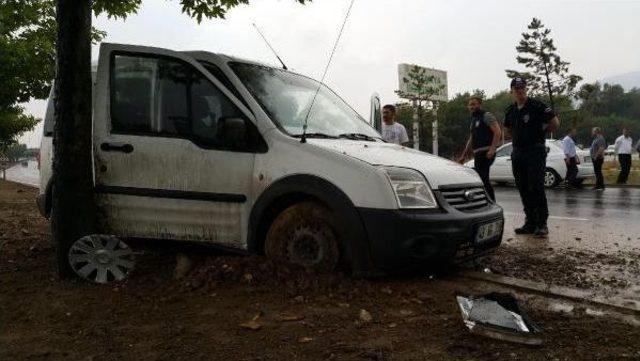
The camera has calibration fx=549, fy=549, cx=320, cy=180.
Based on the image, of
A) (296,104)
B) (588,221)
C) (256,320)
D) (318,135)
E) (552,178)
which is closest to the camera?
(256,320)

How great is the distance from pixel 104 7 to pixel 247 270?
142 inches

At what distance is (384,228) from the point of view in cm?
369

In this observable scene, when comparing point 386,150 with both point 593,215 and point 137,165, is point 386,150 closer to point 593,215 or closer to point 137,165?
point 137,165

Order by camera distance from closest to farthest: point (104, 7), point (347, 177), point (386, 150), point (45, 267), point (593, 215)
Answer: point (347, 177) < point (386, 150) < point (45, 267) < point (104, 7) < point (593, 215)

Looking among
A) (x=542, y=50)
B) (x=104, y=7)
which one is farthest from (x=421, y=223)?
(x=542, y=50)

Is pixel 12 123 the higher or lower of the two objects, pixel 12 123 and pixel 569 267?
the higher

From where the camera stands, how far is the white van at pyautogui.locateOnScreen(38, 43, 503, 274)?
3770 mm

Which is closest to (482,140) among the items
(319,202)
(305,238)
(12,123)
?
(319,202)

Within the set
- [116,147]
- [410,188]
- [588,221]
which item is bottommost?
[588,221]

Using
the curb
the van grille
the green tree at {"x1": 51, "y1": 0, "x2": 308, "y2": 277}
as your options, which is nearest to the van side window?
the green tree at {"x1": 51, "y1": 0, "x2": 308, "y2": 277}

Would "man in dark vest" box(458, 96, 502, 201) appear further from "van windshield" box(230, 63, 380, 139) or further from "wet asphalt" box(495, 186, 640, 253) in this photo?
"van windshield" box(230, 63, 380, 139)

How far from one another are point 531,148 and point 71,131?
15.9 feet

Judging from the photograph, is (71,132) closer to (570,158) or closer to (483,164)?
(483,164)

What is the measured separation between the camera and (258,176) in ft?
13.3
